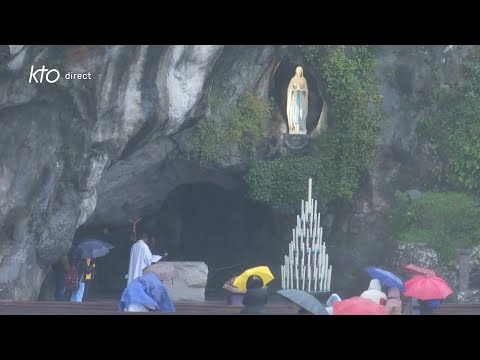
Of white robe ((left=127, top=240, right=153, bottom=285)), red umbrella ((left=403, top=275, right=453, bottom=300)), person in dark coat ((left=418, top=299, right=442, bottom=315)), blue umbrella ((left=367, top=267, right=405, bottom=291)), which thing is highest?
white robe ((left=127, top=240, right=153, bottom=285))

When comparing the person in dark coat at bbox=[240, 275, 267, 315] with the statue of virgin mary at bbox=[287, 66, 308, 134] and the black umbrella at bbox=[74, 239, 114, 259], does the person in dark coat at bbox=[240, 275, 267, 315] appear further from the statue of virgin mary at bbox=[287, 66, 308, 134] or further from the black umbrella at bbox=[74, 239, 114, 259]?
the statue of virgin mary at bbox=[287, 66, 308, 134]

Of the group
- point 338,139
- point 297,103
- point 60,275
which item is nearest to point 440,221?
point 338,139

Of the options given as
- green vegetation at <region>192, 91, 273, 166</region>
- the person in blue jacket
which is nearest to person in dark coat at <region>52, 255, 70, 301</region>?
green vegetation at <region>192, 91, 273, 166</region>

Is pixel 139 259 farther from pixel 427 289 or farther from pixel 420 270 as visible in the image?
pixel 427 289

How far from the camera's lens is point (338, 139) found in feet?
89.5

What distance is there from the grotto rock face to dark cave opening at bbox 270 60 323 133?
1.58 ft

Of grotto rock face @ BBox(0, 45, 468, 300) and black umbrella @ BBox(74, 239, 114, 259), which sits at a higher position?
grotto rock face @ BBox(0, 45, 468, 300)

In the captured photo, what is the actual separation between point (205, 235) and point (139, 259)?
16.0 feet

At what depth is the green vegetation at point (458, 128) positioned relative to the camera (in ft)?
88.2

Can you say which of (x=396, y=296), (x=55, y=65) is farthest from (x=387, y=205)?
(x=55, y=65)

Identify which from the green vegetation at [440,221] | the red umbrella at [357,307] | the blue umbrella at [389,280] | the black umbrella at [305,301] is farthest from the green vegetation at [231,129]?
the black umbrella at [305,301]

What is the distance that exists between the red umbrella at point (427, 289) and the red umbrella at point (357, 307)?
2.66 m

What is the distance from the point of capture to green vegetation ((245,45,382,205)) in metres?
27.0
